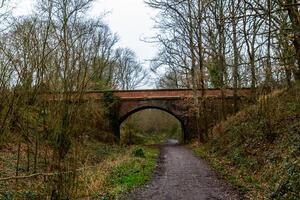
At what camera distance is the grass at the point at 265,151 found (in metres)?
8.62

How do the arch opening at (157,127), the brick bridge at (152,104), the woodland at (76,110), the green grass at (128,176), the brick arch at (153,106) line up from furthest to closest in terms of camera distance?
the arch opening at (157,127) → the brick arch at (153,106) → the brick bridge at (152,104) → the green grass at (128,176) → the woodland at (76,110)

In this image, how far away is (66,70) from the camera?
8688mm

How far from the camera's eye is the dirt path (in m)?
9.36

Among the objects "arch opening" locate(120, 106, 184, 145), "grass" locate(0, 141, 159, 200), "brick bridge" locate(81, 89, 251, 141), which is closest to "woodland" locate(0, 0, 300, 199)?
"grass" locate(0, 141, 159, 200)

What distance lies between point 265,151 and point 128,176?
4418mm

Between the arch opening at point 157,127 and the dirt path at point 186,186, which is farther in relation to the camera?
the arch opening at point 157,127

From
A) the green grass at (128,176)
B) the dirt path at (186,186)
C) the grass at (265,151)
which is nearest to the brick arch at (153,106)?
the grass at (265,151)

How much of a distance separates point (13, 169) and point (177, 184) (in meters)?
4.89

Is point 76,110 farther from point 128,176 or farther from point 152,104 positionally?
point 152,104

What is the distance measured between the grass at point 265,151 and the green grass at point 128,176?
250 cm

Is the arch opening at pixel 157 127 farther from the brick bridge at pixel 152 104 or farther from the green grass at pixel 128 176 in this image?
the green grass at pixel 128 176

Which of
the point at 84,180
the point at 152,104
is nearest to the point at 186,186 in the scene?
the point at 84,180

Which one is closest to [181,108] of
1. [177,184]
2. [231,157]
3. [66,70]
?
[231,157]

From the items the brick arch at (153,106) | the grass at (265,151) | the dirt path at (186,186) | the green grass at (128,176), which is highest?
the brick arch at (153,106)
